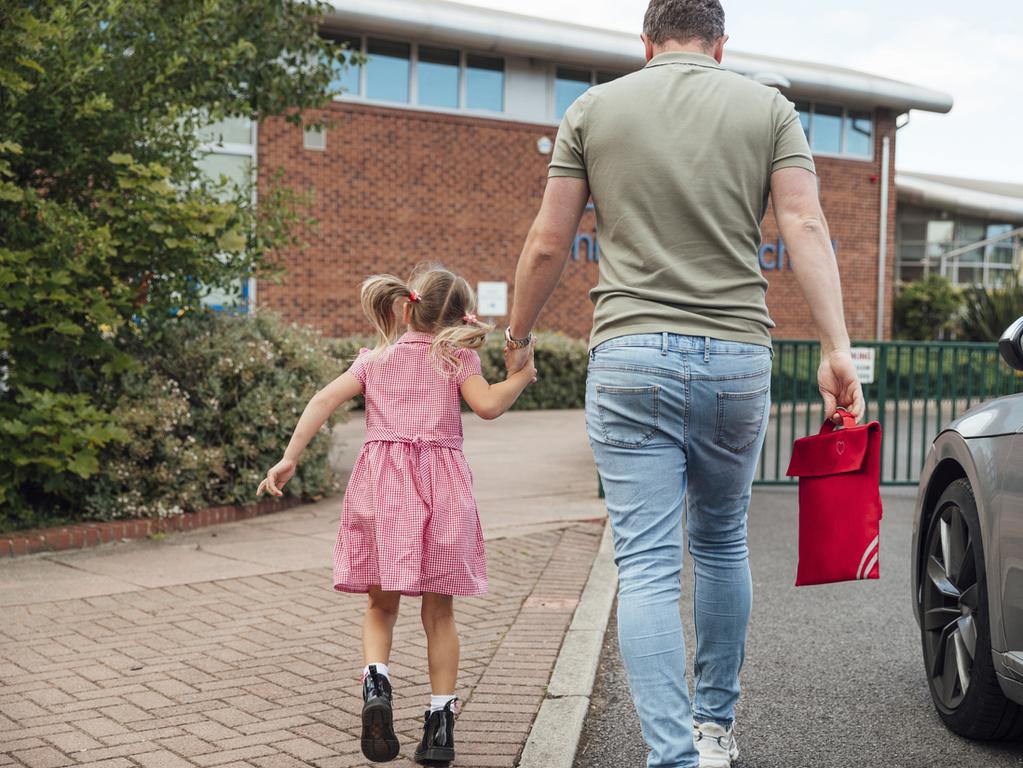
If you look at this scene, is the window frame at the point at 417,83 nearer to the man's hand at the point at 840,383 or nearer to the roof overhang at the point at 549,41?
the roof overhang at the point at 549,41

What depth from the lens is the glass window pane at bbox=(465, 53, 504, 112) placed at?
73.0ft

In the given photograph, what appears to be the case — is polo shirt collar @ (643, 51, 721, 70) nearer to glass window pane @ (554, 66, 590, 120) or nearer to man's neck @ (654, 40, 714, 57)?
man's neck @ (654, 40, 714, 57)

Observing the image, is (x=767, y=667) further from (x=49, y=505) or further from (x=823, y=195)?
(x=823, y=195)

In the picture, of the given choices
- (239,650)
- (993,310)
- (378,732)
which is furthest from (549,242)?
(993,310)

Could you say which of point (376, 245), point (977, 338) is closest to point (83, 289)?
point (376, 245)

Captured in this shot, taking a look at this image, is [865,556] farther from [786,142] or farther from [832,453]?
[786,142]

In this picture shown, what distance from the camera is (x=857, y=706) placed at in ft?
13.4

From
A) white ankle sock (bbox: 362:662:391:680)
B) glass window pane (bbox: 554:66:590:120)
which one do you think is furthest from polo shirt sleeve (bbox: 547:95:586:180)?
glass window pane (bbox: 554:66:590:120)

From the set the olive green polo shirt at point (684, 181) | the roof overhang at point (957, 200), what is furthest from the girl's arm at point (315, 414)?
the roof overhang at point (957, 200)

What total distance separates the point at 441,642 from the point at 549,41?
1983cm

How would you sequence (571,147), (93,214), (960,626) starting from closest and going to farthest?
(571,147) → (960,626) → (93,214)

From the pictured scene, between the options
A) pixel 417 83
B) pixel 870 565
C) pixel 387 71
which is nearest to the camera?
pixel 870 565

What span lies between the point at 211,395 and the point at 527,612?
133 inches

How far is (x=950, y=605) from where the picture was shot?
12.6ft
